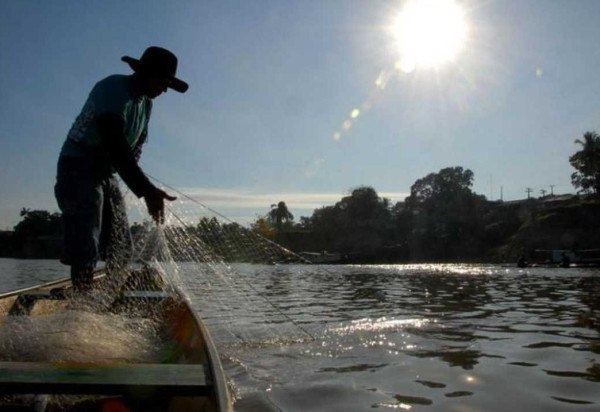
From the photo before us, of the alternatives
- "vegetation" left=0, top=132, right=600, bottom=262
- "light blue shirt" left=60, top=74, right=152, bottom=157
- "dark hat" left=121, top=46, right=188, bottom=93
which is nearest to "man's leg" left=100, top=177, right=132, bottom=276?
"light blue shirt" left=60, top=74, right=152, bottom=157

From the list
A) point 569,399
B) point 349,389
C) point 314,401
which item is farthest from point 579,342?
point 314,401

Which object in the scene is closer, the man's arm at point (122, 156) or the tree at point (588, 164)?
the man's arm at point (122, 156)

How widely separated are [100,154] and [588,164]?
228ft

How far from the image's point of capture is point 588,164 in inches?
2504

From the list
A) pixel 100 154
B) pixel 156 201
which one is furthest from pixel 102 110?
pixel 156 201

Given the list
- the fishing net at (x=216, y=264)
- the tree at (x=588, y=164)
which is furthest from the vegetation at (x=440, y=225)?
the fishing net at (x=216, y=264)

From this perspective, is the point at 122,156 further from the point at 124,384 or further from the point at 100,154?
the point at 124,384

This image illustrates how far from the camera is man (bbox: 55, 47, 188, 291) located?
3875 mm

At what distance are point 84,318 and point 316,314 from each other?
6.02 metres

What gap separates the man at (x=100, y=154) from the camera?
153 inches

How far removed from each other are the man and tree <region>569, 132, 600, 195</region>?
68781mm

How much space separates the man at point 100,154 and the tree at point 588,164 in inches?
2708

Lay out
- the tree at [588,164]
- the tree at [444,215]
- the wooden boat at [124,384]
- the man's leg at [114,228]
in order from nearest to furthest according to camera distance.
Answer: the wooden boat at [124,384] < the man's leg at [114,228] < the tree at [588,164] < the tree at [444,215]

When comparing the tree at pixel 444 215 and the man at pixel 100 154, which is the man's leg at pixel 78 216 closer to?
the man at pixel 100 154
